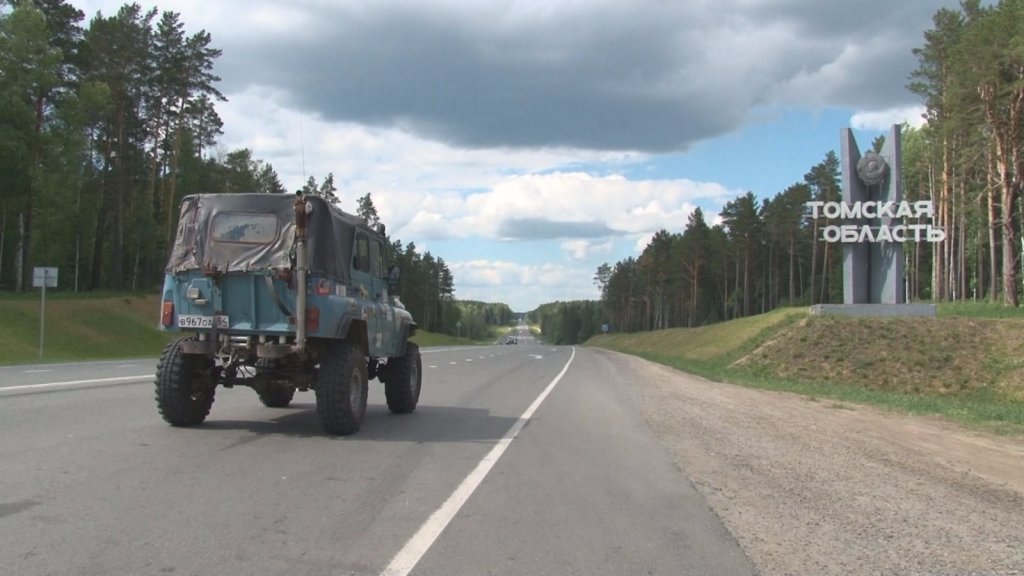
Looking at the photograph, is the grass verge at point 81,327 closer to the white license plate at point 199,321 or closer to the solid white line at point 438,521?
the white license plate at point 199,321

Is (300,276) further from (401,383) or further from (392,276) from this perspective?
(401,383)

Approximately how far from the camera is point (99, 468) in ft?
25.7

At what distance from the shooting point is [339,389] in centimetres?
1017

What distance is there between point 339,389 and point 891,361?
25683 millimetres

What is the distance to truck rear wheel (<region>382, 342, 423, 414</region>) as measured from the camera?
13.4 meters

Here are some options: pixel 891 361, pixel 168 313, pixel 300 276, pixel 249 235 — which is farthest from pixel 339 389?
pixel 891 361

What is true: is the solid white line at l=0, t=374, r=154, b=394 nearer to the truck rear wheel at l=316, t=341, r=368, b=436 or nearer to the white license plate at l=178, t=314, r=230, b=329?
the white license plate at l=178, t=314, r=230, b=329

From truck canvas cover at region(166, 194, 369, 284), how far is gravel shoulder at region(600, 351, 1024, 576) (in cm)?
530

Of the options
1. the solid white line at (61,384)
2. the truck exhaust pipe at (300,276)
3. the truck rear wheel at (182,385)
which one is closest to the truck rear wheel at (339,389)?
the truck exhaust pipe at (300,276)

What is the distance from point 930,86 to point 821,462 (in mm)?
48683

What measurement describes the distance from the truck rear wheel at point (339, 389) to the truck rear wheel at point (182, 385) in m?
1.75

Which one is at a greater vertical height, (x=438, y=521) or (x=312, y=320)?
(x=312, y=320)

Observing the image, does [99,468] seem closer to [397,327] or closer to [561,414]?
[397,327]

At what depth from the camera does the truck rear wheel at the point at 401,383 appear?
13406 millimetres
